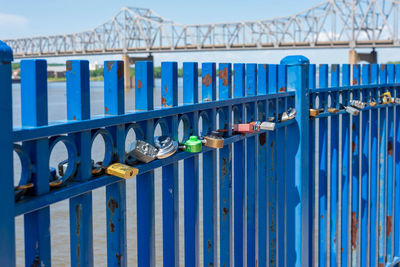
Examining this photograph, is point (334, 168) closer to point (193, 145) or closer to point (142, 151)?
point (193, 145)

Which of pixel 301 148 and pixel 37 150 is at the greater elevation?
pixel 37 150

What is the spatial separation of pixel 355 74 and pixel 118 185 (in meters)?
2.10

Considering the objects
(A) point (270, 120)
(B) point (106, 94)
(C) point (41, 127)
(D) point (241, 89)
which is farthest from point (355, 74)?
(C) point (41, 127)

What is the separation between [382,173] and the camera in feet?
11.5

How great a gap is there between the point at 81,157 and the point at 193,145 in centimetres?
44

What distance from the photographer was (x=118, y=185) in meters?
1.39

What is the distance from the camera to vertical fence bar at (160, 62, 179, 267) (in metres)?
1.59

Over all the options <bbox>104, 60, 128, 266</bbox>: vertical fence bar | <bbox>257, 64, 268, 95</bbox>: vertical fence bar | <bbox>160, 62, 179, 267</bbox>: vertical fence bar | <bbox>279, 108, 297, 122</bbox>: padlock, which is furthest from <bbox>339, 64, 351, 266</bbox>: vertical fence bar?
<bbox>104, 60, 128, 266</bbox>: vertical fence bar

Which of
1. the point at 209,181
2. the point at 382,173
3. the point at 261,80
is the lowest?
the point at 382,173

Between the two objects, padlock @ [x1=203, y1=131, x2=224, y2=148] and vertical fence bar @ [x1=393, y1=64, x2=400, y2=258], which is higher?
padlock @ [x1=203, y1=131, x2=224, y2=148]

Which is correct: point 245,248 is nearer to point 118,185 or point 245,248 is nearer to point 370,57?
point 118,185

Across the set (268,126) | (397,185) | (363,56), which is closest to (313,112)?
(268,126)

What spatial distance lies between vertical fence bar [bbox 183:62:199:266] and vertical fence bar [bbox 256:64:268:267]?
53 centimetres

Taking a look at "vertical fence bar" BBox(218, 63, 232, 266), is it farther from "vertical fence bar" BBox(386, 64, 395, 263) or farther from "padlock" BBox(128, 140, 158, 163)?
"vertical fence bar" BBox(386, 64, 395, 263)
